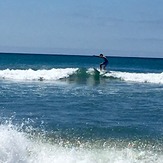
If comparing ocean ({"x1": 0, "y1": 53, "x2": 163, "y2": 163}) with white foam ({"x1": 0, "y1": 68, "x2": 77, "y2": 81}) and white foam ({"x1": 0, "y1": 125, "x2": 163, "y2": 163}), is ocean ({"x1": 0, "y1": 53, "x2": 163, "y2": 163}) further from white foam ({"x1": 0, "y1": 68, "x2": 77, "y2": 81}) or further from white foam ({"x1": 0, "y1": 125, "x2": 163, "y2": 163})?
white foam ({"x1": 0, "y1": 68, "x2": 77, "y2": 81})

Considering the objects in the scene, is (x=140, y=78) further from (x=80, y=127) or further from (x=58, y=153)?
(x=58, y=153)

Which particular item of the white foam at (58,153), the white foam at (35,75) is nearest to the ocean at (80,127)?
the white foam at (58,153)

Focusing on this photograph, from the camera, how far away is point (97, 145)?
41.3 ft

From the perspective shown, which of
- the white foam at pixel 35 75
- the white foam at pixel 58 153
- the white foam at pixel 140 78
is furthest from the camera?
the white foam at pixel 140 78

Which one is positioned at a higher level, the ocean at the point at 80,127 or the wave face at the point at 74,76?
the wave face at the point at 74,76

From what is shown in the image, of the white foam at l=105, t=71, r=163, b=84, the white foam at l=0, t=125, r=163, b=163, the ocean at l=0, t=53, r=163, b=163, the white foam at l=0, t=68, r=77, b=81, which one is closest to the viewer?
the white foam at l=0, t=125, r=163, b=163

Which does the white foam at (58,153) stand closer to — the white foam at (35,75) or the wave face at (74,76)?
the wave face at (74,76)

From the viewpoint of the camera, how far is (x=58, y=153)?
11578mm

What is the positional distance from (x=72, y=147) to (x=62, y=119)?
11.9ft

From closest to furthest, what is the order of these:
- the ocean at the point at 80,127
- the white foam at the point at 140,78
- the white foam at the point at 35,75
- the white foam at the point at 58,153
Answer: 1. the white foam at the point at 58,153
2. the ocean at the point at 80,127
3. the white foam at the point at 35,75
4. the white foam at the point at 140,78

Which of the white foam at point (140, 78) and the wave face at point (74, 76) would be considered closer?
the wave face at point (74, 76)

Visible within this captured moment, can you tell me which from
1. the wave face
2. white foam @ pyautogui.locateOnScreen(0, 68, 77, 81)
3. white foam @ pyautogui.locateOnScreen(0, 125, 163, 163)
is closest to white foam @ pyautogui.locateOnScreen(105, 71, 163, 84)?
the wave face

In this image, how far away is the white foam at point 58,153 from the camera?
412 inches

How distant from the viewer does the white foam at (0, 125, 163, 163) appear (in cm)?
1047
